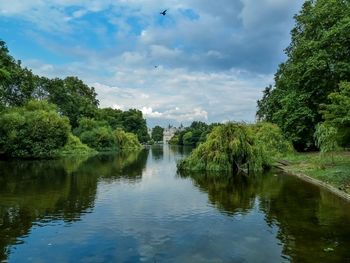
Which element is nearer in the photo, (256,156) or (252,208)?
(252,208)

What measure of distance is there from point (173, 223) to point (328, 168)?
61.0 feet

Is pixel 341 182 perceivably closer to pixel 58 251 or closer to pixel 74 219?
pixel 74 219

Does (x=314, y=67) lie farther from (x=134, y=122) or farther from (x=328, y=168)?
(x=134, y=122)

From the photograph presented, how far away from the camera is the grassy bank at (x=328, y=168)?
24.3m

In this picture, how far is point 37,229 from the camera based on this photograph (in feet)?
48.1

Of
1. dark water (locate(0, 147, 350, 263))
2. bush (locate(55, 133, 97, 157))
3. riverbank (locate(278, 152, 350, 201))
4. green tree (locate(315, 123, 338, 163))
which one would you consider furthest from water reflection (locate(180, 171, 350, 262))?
bush (locate(55, 133, 97, 157))

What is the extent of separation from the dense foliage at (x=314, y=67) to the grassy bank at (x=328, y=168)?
4.04 meters

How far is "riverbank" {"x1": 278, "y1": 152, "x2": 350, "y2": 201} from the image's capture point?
23283mm

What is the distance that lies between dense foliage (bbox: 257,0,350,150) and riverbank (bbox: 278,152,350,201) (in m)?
4.25

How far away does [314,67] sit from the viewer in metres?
38.6

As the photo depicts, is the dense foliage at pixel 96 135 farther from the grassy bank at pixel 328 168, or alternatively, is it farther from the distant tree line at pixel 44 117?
the grassy bank at pixel 328 168

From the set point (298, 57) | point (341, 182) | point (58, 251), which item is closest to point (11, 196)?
point (58, 251)

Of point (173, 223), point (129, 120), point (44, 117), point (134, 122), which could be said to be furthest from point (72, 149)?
point (134, 122)

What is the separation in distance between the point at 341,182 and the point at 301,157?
17410 mm
